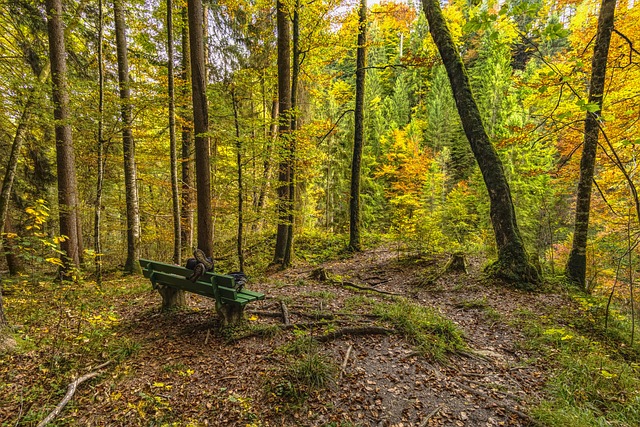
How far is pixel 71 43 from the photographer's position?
28.3ft

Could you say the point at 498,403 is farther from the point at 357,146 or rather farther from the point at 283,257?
the point at 357,146

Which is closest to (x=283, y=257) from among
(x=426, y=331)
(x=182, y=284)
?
(x=182, y=284)

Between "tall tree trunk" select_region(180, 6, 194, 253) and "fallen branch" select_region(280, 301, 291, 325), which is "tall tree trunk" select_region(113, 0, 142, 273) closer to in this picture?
"tall tree trunk" select_region(180, 6, 194, 253)

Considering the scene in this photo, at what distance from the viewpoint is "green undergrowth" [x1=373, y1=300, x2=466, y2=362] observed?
14.5ft

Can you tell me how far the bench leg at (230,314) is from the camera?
4.81 metres

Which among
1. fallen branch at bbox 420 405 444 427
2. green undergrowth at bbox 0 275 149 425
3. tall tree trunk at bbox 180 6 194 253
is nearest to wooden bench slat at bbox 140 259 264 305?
green undergrowth at bbox 0 275 149 425

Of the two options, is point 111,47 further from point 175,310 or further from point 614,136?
point 614,136

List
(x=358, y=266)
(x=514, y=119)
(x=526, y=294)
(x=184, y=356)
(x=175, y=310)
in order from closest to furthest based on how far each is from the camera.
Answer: (x=184, y=356) < (x=175, y=310) < (x=526, y=294) < (x=358, y=266) < (x=514, y=119)

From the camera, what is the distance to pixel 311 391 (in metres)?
3.56

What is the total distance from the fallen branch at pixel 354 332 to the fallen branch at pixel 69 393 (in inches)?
119

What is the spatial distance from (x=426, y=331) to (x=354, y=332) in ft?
3.89

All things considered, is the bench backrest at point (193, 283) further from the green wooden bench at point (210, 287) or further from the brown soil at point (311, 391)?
the brown soil at point (311, 391)

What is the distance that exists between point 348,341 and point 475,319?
2881 mm

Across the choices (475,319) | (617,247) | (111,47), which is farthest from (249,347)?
(111,47)
